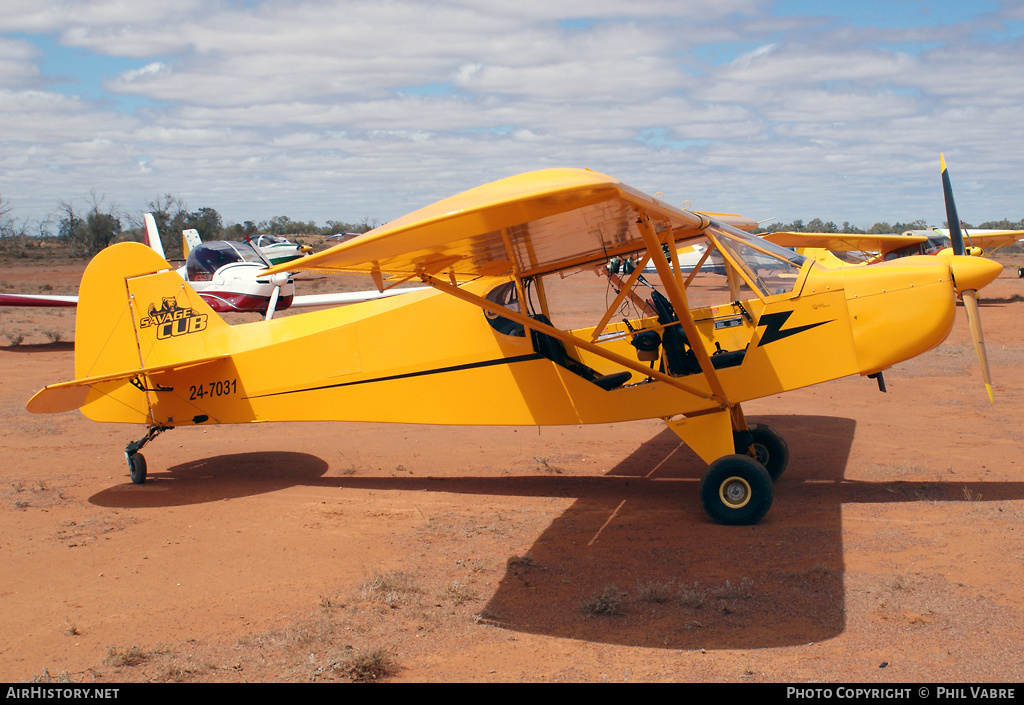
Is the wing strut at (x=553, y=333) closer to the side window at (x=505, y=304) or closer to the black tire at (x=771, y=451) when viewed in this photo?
the side window at (x=505, y=304)

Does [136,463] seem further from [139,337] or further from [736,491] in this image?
[736,491]

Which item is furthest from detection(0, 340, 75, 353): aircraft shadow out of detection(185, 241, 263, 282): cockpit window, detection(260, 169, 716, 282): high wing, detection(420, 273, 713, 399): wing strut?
detection(420, 273, 713, 399): wing strut

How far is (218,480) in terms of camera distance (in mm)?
8211

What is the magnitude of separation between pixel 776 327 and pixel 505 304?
252 cm

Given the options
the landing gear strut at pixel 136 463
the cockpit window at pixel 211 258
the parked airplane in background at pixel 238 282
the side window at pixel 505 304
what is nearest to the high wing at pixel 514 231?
the side window at pixel 505 304

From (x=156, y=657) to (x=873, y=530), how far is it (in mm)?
5207

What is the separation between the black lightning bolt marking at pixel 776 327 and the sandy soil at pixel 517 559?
1.55 m

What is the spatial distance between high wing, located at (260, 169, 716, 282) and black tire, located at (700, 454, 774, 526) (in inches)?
80.9

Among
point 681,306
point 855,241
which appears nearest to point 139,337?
point 681,306

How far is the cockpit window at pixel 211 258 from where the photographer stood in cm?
1748

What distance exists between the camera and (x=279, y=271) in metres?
4.34

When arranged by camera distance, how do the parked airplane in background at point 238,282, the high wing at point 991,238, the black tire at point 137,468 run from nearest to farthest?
the black tire at point 137,468 → the parked airplane in background at point 238,282 → the high wing at point 991,238

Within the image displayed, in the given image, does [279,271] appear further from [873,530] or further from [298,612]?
[873,530]
